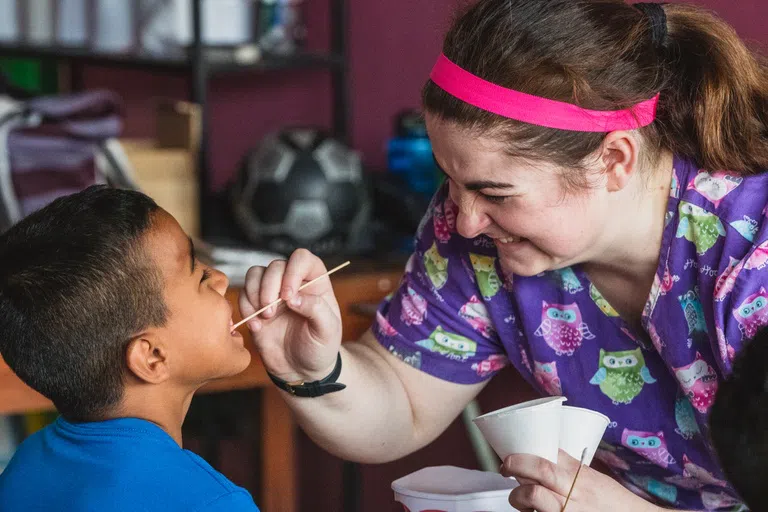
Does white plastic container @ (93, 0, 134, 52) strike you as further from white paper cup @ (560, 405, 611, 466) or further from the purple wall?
white paper cup @ (560, 405, 611, 466)

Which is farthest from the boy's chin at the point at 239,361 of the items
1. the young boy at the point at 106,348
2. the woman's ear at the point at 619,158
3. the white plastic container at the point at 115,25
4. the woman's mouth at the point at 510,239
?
the white plastic container at the point at 115,25

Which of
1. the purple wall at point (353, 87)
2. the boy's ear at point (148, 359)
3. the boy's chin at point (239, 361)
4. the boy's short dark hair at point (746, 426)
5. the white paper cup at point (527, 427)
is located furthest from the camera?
the purple wall at point (353, 87)

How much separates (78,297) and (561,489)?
57 cm

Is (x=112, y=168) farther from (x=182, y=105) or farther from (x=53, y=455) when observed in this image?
(x=53, y=455)

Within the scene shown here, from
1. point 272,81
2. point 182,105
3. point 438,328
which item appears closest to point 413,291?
point 438,328

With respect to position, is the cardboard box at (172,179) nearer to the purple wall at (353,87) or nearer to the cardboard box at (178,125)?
the cardboard box at (178,125)

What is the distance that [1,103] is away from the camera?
90.4 inches

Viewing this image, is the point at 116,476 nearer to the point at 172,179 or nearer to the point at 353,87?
the point at 172,179

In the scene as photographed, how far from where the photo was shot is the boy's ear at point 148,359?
3.89 feet

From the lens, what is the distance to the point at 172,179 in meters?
2.38

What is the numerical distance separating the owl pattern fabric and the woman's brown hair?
5 cm

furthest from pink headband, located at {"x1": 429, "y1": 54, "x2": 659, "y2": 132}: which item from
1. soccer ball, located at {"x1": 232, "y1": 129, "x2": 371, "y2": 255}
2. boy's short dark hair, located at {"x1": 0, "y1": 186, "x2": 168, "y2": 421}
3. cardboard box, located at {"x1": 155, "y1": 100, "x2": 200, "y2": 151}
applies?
cardboard box, located at {"x1": 155, "y1": 100, "x2": 200, "y2": 151}

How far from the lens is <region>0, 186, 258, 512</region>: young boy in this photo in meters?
1.13

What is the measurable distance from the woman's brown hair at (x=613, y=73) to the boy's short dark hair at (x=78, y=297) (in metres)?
0.41
